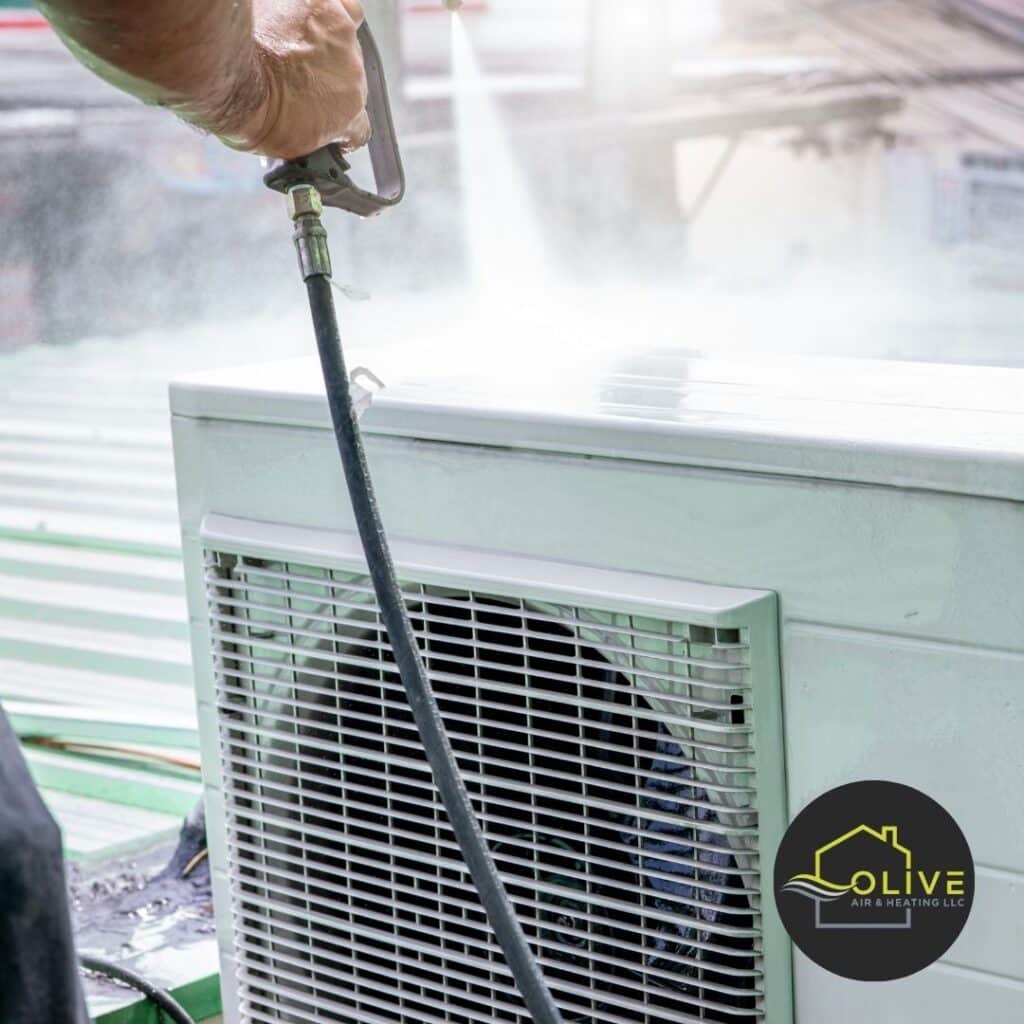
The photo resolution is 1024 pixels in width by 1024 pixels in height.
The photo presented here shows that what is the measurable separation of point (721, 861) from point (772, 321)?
4.91m

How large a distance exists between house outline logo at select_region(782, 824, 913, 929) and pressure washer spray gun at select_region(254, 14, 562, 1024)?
183 mm

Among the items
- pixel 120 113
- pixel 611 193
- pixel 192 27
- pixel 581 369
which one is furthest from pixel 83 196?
pixel 192 27

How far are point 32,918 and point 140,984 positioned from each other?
95 centimetres

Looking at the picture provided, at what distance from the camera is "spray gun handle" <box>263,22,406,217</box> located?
1.00 metres

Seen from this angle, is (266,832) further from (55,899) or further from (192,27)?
(192,27)

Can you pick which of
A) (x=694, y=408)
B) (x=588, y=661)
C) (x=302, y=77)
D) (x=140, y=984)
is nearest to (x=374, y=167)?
(x=302, y=77)

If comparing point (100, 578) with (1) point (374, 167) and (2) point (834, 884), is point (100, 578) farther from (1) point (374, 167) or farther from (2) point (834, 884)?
(2) point (834, 884)

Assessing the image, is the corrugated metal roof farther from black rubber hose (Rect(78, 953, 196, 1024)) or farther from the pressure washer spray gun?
the pressure washer spray gun

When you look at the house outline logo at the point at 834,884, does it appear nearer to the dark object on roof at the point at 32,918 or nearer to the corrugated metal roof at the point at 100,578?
the dark object on roof at the point at 32,918

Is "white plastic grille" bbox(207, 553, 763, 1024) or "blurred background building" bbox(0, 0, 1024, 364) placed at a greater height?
"blurred background building" bbox(0, 0, 1024, 364)

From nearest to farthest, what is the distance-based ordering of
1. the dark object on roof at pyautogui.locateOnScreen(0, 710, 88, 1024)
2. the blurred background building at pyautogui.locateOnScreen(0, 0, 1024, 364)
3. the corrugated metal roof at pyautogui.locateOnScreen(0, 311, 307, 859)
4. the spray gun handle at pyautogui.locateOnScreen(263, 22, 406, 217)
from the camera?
1. the dark object on roof at pyautogui.locateOnScreen(0, 710, 88, 1024)
2. the spray gun handle at pyautogui.locateOnScreen(263, 22, 406, 217)
3. the corrugated metal roof at pyautogui.locateOnScreen(0, 311, 307, 859)
4. the blurred background building at pyautogui.locateOnScreen(0, 0, 1024, 364)

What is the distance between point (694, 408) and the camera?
1046 millimetres

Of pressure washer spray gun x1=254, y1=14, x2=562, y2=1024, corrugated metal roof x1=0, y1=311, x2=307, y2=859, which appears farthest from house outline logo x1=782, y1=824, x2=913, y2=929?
corrugated metal roof x1=0, y1=311, x2=307, y2=859

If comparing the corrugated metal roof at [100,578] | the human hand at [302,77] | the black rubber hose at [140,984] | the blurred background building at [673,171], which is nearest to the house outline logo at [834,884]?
the human hand at [302,77]
